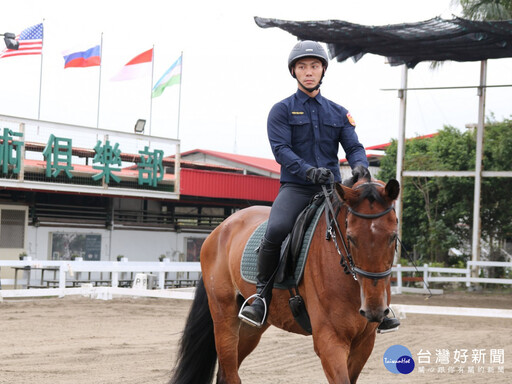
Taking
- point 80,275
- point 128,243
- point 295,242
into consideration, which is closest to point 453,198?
point 128,243

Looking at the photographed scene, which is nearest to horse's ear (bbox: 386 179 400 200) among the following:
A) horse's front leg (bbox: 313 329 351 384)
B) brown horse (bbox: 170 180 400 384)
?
brown horse (bbox: 170 180 400 384)

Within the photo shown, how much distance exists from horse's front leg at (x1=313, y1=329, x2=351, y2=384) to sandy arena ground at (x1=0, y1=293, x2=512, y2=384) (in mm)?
3319

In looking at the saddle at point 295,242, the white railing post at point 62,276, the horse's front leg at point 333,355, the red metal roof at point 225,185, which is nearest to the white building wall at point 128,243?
the red metal roof at point 225,185

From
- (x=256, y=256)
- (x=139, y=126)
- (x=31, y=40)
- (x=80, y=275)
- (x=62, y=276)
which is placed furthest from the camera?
(x=139, y=126)

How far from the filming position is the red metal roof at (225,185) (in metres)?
26.2

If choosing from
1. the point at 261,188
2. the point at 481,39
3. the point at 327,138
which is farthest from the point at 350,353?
the point at 261,188

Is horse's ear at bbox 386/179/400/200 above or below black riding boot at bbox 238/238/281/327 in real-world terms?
above

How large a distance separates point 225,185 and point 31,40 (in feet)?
29.8

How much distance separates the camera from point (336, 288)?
170 inches

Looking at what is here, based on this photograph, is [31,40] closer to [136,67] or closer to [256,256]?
[136,67]

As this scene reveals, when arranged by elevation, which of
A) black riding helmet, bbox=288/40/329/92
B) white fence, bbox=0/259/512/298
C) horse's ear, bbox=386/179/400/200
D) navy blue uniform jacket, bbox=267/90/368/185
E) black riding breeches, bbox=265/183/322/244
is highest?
black riding helmet, bbox=288/40/329/92

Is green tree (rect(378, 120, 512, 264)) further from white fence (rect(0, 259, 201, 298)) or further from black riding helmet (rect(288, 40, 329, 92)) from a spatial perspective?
black riding helmet (rect(288, 40, 329, 92))

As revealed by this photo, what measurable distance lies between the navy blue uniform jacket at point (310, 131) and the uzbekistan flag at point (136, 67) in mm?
21435

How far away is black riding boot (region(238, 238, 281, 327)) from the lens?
487 cm
